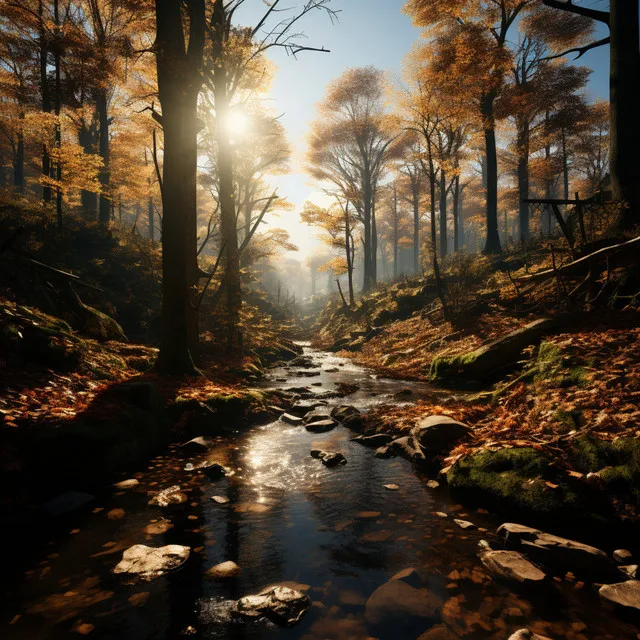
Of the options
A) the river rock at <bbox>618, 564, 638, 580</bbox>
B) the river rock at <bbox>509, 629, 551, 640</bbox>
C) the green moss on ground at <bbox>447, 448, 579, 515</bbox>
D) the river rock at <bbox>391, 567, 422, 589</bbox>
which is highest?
the green moss on ground at <bbox>447, 448, 579, 515</bbox>

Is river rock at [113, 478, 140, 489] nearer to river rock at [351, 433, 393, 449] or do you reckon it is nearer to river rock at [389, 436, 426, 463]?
river rock at [351, 433, 393, 449]

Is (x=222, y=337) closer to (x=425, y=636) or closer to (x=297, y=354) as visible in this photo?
(x=297, y=354)

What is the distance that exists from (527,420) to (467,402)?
1752 mm

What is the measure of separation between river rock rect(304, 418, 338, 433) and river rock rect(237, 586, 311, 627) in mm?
3850

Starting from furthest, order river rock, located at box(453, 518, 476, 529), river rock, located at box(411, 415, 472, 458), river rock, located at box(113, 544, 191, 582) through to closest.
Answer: river rock, located at box(411, 415, 472, 458) < river rock, located at box(453, 518, 476, 529) < river rock, located at box(113, 544, 191, 582)

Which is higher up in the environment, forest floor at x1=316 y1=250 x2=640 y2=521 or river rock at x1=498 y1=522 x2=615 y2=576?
forest floor at x1=316 y1=250 x2=640 y2=521

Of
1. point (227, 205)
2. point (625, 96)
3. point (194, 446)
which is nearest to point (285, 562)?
point (194, 446)

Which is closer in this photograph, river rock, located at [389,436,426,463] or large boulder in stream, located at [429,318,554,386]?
river rock, located at [389,436,426,463]

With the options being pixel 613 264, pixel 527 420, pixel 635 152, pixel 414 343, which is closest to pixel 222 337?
pixel 414 343

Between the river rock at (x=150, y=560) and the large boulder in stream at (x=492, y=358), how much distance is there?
6649 mm

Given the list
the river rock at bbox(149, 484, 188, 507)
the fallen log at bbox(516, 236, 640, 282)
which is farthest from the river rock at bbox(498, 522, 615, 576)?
the fallen log at bbox(516, 236, 640, 282)

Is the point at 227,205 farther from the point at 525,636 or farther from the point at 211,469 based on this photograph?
the point at 525,636

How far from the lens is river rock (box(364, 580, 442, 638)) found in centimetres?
220

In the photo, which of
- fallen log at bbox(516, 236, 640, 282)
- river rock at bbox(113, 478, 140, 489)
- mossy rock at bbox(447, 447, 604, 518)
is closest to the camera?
mossy rock at bbox(447, 447, 604, 518)
